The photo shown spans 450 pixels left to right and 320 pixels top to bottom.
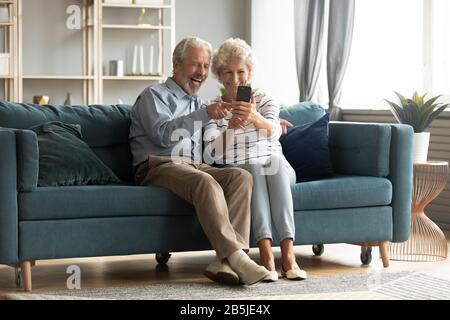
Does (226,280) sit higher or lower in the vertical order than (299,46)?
lower

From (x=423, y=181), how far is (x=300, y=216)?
3.23ft

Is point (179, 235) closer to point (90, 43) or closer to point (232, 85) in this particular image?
point (232, 85)

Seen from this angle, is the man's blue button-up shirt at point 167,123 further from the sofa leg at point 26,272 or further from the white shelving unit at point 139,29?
the white shelving unit at point 139,29

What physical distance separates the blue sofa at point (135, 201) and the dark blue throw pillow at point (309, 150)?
11 cm

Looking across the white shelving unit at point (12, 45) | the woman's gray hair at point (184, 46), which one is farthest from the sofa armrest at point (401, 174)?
the white shelving unit at point (12, 45)

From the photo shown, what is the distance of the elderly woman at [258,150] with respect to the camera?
3.86 m

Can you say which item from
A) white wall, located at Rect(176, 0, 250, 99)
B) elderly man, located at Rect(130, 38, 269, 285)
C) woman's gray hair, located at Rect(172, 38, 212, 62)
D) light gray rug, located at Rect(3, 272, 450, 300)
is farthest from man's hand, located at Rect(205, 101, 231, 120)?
white wall, located at Rect(176, 0, 250, 99)

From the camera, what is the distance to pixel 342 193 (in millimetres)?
4121

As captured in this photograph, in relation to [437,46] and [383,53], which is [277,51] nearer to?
A: [383,53]

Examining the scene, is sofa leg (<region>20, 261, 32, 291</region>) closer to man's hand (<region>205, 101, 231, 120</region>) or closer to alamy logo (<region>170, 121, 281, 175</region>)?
alamy logo (<region>170, 121, 281, 175</region>)
